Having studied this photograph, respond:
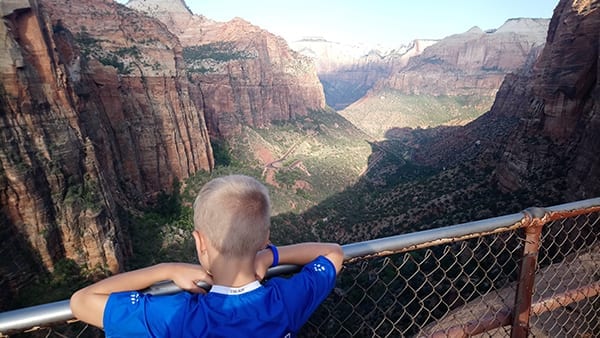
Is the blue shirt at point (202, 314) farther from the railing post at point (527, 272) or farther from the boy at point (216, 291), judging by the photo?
the railing post at point (527, 272)

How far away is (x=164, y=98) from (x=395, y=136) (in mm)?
72473

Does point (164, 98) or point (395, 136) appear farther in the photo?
point (395, 136)

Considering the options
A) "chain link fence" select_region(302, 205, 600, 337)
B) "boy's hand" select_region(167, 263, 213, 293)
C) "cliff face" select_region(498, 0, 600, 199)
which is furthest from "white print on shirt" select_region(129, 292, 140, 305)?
"cliff face" select_region(498, 0, 600, 199)

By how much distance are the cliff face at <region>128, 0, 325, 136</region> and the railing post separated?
4815cm

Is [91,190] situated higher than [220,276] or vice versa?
[220,276]

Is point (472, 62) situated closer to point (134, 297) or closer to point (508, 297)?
point (508, 297)

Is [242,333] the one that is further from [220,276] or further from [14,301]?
[14,301]

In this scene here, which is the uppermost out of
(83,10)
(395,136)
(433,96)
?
(83,10)

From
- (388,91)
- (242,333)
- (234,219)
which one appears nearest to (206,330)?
(242,333)

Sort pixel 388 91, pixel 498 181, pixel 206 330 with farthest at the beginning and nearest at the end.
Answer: pixel 388 91 → pixel 498 181 → pixel 206 330

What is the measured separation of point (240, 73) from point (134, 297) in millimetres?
61620

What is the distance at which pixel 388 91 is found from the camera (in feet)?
422

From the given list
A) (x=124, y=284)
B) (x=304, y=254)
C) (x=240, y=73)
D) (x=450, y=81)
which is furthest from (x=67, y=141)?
(x=450, y=81)

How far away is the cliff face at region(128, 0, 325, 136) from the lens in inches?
2034
